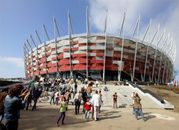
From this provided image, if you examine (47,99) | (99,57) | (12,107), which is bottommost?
(12,107)

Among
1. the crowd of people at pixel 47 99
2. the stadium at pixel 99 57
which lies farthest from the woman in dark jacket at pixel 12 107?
the stadium at pixel 99 57

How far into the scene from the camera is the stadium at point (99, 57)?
71250 millimetres

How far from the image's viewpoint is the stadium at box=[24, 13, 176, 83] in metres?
71.2

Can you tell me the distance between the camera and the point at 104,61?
69.8 meters

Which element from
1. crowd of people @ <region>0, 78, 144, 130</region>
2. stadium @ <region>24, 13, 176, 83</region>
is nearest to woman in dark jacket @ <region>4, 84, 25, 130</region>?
crowd of people @ <region>0, 78, 144, 130</region>

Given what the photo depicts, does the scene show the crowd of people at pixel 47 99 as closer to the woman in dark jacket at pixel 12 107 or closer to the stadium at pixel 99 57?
the woman in dark jacket at pixel 12 107

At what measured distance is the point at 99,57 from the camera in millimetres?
71188

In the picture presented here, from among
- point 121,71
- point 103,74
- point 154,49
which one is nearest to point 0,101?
point 103,74

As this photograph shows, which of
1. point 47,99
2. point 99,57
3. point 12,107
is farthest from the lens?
point 99,57

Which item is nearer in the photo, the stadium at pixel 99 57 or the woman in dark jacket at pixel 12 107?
the woman in dark jacket at pixel 12 107

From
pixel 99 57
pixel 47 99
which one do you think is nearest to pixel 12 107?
pixel 47 99

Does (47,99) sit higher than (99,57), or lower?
lower

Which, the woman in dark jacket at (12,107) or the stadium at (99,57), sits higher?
the stadium at (99,57)

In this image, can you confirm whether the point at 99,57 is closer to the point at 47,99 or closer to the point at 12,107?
the point at 47,99
